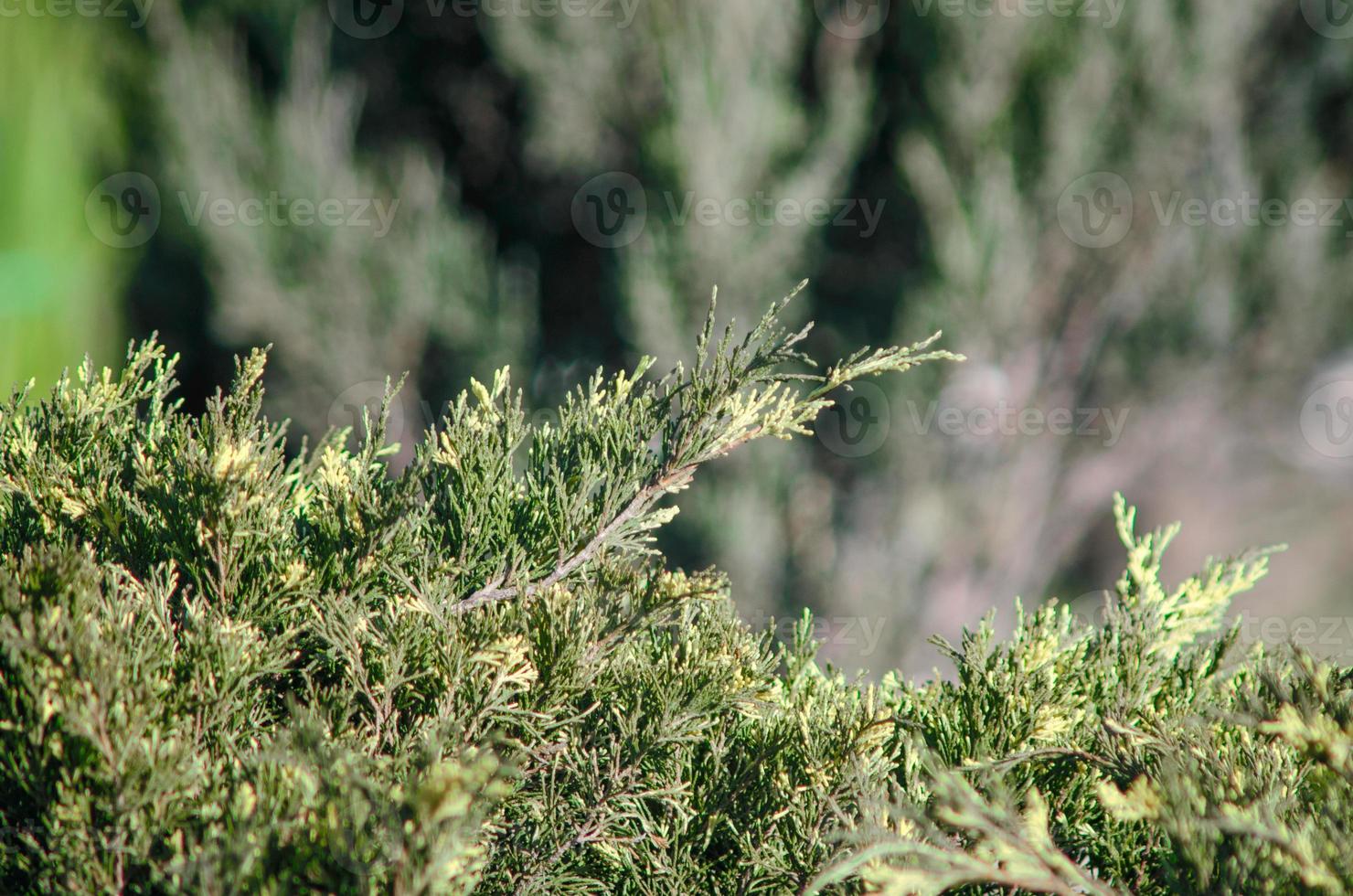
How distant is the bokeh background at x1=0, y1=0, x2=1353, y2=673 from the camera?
3703 mm

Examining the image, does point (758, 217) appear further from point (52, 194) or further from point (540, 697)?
point (540, 697)

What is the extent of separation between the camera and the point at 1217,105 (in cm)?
387

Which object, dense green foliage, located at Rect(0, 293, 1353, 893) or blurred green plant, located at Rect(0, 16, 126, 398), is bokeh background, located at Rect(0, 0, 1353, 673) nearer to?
blurred green plant, located at Rect(0, 16, 126, 398)

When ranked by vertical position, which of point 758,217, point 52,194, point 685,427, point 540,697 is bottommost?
point 540,697

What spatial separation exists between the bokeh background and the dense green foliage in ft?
8.75

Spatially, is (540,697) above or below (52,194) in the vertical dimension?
below

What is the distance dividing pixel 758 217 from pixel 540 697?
293 centimetres

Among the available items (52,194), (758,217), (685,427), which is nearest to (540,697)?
(685,427)

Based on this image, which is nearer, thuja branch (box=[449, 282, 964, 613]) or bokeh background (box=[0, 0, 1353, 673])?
thuja branch (box=[449, 282, 964, 613])

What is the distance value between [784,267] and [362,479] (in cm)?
293

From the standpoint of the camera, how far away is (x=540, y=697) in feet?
3.69

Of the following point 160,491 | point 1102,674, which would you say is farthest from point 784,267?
point 160,491

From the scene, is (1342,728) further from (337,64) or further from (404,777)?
(337,64)

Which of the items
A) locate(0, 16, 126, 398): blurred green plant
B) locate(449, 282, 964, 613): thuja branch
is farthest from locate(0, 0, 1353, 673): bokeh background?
locate(449, 282, 964, 613): thuja branch
